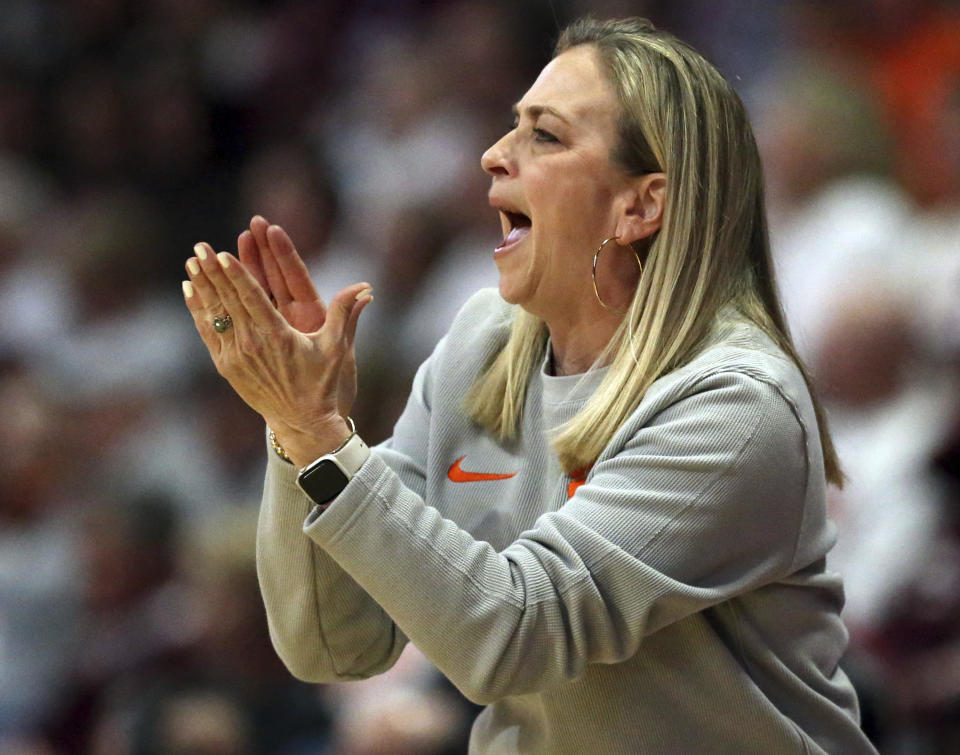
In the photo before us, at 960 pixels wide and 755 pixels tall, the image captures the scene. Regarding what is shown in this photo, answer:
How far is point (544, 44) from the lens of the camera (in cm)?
308

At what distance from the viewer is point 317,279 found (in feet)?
11.1

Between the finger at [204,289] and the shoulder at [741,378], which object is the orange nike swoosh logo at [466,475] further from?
the finger at [204,289]

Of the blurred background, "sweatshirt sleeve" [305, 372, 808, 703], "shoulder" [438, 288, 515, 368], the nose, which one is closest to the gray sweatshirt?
"sweatshirt sleeve" [305, 372, 808, 703]

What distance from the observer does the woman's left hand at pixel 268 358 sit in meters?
1.26

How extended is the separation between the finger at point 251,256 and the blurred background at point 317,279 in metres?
0.80

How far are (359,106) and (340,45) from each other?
0.20 meters

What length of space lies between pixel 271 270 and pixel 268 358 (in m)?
0.16

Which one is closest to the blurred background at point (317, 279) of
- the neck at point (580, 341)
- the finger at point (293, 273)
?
the neck at point (580, 341)

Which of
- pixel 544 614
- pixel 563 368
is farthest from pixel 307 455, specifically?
pixel 563 368

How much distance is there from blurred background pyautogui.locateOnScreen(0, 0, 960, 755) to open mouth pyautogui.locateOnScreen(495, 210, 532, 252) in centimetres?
50

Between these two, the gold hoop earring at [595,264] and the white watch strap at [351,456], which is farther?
the gold hoop earring at [595,264]

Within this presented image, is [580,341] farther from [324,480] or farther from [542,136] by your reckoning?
[324,480]

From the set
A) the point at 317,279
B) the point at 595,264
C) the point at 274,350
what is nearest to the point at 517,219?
the point at 595,264

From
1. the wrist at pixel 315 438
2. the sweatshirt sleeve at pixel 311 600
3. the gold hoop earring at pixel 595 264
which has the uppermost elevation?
the wrist at pixel 315 438
